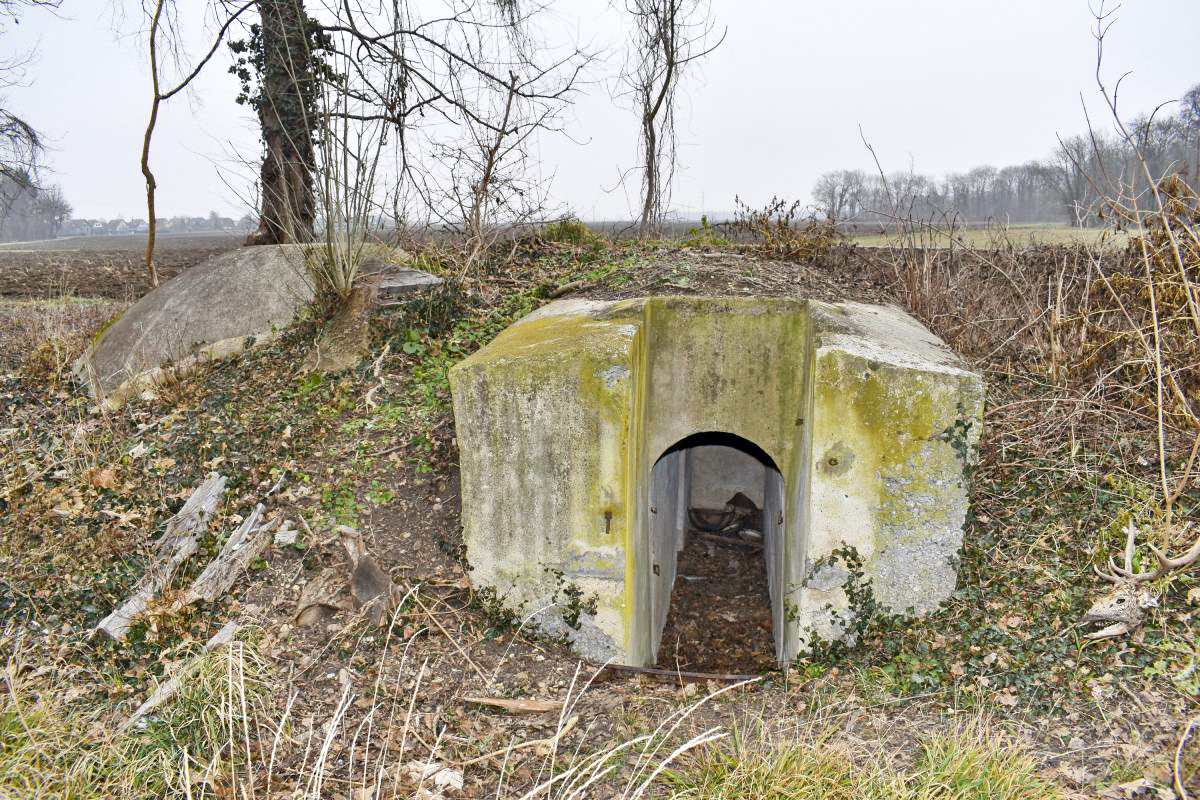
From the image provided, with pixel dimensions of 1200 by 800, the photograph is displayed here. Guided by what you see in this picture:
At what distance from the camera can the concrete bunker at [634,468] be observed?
4160 mm

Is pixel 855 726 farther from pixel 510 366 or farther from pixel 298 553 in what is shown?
pixel 298 553

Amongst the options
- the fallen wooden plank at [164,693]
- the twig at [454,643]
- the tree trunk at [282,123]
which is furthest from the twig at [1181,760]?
the tree trunk at [282,123]

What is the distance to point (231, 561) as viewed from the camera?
472 cm

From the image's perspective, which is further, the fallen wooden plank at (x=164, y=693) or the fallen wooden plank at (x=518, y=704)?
the fallen wooden plank at (x=518, y=704)

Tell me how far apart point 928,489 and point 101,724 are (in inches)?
176

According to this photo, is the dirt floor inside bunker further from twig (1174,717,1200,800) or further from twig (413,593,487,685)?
twig (1174,717,1200,800)

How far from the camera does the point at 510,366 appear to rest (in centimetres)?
423

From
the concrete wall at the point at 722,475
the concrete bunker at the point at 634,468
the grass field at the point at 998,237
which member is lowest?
the concrete wall at the point at 722,475

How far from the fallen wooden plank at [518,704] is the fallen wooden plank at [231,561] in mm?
1778

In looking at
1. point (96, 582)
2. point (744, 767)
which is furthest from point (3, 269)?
point (744, 767)

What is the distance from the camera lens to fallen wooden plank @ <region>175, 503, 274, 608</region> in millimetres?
4563

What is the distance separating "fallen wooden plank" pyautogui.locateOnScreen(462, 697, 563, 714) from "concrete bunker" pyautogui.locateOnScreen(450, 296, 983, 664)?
62cm

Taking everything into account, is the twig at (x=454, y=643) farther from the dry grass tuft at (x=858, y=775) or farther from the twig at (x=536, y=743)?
the dry grass tuft at (x=858, y=775)

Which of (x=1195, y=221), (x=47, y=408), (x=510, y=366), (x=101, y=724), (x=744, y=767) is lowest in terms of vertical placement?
(x=101, y=724)
